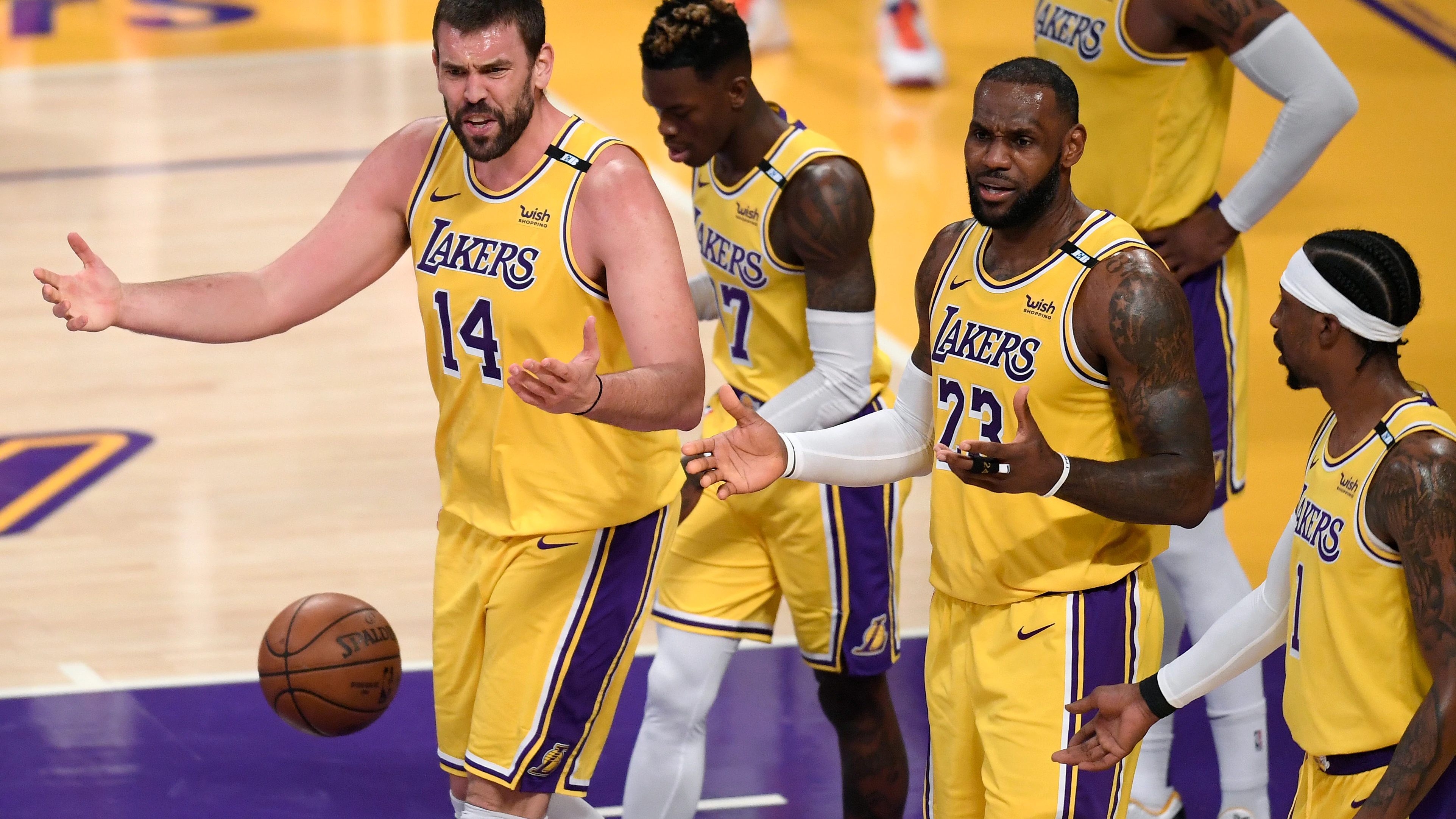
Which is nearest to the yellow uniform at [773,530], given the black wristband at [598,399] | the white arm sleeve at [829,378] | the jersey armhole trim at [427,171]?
the white arm sleeve at [829,378]

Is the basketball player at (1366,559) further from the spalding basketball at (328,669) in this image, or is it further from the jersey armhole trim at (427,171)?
the spalding basketball at (328,669)

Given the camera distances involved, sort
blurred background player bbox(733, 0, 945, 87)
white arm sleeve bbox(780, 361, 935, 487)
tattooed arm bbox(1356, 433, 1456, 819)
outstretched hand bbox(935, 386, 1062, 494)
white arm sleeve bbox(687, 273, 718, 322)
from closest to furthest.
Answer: tattooed arm bbox(1356, 433, 1456, 819) → outstretched hand bbox(935, 386, 1062, 494) → white arm sleeve bbox(780, 361, 935, 487) → white arm sleeve bbox(687, 273, 718, 322) → blurred background player bbox(733, 0, 945, 87)

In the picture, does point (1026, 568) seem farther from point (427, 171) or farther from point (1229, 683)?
point (427, 171)

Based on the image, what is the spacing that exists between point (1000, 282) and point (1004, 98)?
0.35 m

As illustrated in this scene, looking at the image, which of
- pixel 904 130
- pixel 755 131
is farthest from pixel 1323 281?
pixel 904 130

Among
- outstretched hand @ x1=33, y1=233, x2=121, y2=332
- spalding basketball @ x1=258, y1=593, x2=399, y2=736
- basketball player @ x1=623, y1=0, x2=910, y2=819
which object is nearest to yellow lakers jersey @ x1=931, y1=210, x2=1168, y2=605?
basketball player @ x1=623, y1=0, x2=910, y2=819

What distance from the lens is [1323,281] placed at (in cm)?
333

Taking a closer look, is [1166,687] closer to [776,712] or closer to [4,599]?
[776,712]

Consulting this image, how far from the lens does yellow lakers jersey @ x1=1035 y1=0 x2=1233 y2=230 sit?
5043 millimetres

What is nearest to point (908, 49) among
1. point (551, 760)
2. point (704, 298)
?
point (704, 298)

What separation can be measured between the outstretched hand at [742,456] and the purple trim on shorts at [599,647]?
565 millimetres

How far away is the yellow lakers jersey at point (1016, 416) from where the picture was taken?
3.58 m

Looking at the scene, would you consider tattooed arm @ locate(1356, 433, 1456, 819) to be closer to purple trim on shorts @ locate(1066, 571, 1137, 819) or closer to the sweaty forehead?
purple trim on shorts @ locate(1066, 571, 1137, 819)

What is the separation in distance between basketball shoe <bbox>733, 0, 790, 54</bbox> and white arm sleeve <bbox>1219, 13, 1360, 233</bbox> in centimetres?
921
